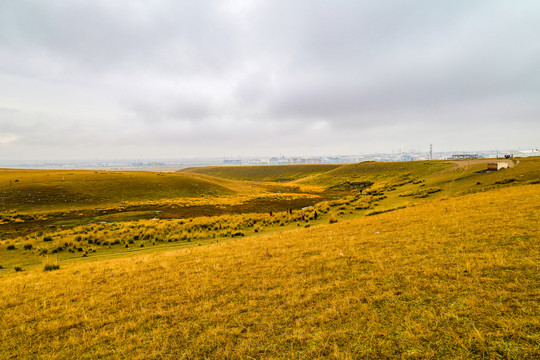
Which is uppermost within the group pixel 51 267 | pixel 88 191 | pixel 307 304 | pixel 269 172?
pixel 307 304

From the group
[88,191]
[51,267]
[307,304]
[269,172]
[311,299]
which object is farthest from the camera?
[269,172]

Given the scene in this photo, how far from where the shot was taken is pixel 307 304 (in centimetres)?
644

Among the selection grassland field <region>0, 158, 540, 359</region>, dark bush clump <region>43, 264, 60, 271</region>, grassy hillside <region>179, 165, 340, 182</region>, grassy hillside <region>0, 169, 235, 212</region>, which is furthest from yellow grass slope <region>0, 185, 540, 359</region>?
grassy hillside <region>179, 165, 340, 182</region>

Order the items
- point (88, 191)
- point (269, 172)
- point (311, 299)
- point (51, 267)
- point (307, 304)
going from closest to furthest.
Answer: point (307, 304)
point (311, 299)
point (51, 267)
point (88, 191)
point (269, 172)

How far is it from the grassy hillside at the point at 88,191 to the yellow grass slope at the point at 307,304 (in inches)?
1755

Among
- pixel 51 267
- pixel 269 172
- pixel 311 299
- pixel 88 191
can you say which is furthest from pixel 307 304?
pixel 269 172

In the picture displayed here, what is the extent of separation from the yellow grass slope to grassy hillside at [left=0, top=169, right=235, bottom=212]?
44583 millimetres

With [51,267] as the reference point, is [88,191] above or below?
above

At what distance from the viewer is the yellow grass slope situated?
4695 mm

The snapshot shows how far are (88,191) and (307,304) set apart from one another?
62555 mm

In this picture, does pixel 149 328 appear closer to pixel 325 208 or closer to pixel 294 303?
pixel 294 303

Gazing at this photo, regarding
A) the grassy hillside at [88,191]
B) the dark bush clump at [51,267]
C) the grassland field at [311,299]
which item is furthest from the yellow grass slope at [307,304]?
the grassy hillside at [88,191]

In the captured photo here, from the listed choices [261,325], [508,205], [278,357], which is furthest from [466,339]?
[508,205]

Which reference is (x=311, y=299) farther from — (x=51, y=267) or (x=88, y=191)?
(x=88, y=191)
